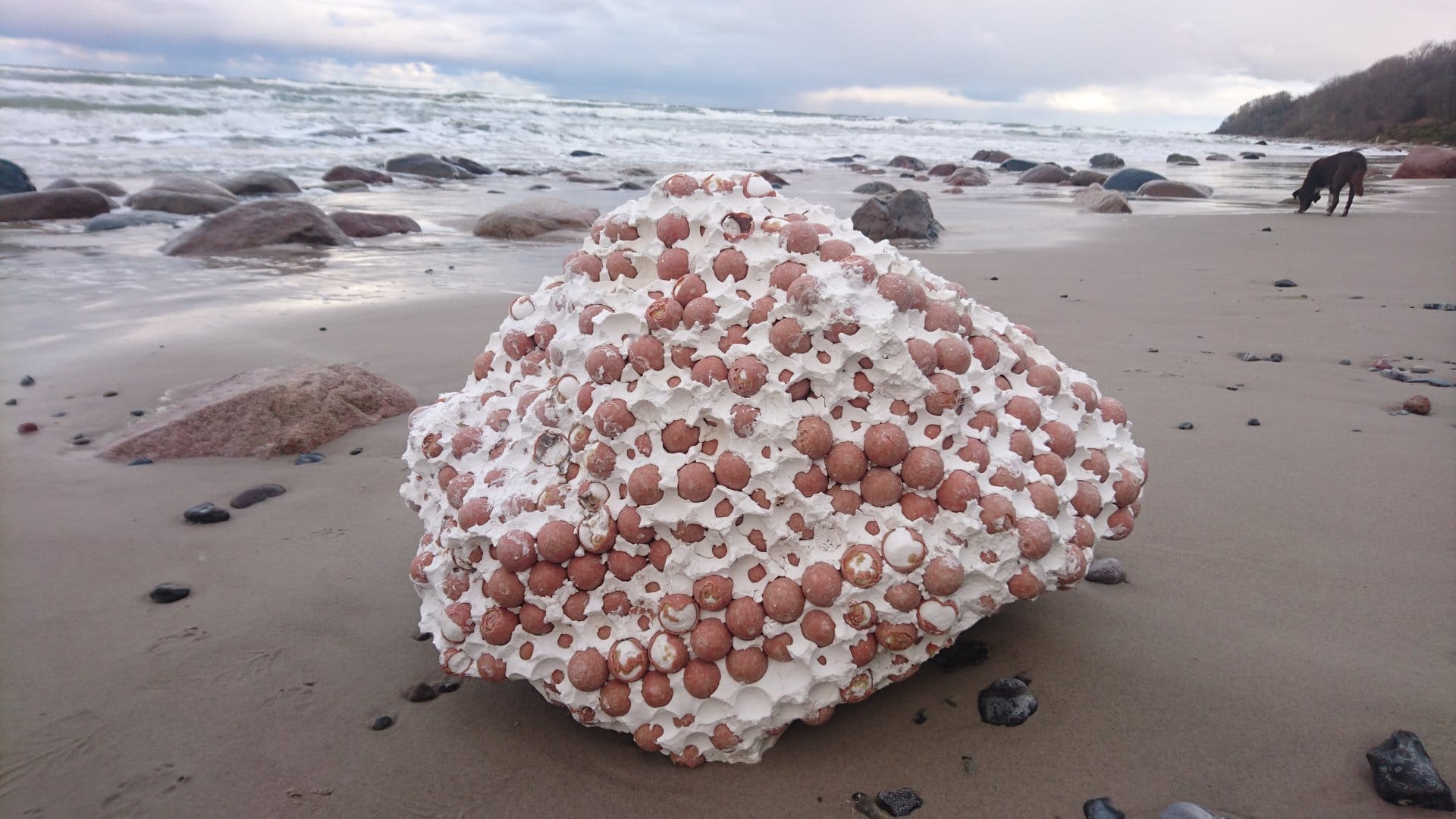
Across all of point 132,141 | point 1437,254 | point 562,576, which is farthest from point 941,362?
point 132,141

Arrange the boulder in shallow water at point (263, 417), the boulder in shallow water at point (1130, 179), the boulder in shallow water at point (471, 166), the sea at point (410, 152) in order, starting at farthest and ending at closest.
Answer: the boulder in shallow water at point (471, 166)
the boulder in shallow water at point (1130, 179)
the sea at point (410, 152)
the boulder in shallow water at point (263, 417)

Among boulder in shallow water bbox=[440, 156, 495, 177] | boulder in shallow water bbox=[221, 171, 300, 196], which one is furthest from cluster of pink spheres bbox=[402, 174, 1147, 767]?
boulder in shallow water bbox=[440, 156, 495, 177]

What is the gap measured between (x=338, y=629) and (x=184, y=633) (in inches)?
16.8

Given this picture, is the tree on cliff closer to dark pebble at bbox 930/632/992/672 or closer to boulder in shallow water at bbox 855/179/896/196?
boulder in shallow water at bbox 855/179/896/196

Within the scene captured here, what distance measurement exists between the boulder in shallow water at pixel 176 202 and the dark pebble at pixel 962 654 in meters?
12.5

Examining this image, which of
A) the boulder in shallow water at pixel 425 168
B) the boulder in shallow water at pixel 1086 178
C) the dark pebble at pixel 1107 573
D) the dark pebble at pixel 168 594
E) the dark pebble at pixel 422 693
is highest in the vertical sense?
the boulder in shallow water at pixel 1086 178

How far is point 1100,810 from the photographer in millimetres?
1799

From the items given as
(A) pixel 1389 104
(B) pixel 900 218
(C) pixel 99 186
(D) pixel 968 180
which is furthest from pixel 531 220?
(A) pixel 1389 104

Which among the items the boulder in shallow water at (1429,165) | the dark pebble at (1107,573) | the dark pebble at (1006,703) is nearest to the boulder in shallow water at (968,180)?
the boulder in shallow water at (1429,165)

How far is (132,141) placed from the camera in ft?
72.3

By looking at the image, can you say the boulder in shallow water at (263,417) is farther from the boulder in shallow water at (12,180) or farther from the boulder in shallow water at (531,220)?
the boulder in shallow water at (12,180)

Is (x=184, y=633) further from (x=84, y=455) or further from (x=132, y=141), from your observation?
(x=132, y=141)

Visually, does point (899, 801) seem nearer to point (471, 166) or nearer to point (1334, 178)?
point (1334, 178)

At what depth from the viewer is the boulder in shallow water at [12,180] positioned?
1277 centimetres
